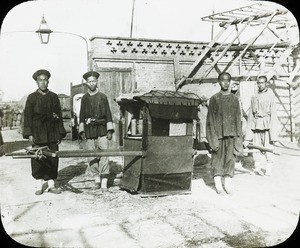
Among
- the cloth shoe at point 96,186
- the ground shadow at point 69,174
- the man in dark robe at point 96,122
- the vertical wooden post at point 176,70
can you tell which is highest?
the vertical wooden post at point 176,70

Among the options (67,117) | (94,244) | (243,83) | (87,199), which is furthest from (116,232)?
(67,117)

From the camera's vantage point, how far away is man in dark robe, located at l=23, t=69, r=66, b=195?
597 centimetres

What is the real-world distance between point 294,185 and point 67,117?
11.1 meters

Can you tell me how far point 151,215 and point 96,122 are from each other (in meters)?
2.12

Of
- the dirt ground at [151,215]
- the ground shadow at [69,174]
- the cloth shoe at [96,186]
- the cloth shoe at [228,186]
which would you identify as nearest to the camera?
the dirt ground at [151,215]

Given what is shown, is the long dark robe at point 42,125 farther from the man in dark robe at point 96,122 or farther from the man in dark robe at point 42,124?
the man in dark robe at point 96,122

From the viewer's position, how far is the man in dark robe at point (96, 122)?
6.36 m

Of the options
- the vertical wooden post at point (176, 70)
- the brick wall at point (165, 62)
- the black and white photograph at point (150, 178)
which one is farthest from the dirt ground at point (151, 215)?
the vertical wooden post at point (176, 70)

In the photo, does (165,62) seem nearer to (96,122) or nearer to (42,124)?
(96,122)

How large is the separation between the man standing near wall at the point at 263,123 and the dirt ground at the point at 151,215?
0.78 m

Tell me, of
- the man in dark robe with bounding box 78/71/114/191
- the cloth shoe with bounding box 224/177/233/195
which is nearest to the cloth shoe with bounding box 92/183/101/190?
the man in dark robe with bounding box 78/71/114/191

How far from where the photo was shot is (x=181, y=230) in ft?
14.2

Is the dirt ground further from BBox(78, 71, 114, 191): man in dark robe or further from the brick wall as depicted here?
the brick wall

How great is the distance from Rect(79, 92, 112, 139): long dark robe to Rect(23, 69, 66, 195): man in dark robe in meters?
0.49
